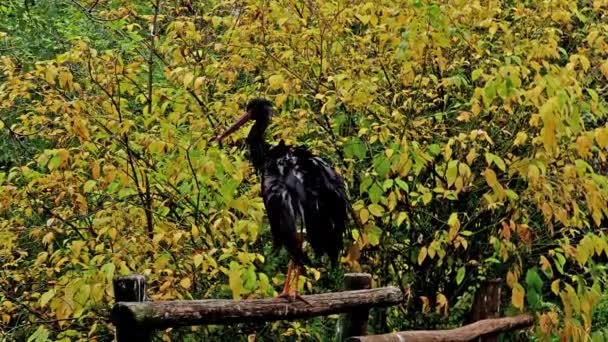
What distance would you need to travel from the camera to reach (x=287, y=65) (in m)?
5.62

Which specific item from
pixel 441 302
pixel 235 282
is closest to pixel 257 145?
pixel 235 282

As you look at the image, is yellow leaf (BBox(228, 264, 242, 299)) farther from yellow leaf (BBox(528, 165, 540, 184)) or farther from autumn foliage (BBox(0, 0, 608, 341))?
yellow leaf (BBox(528, 165, 540, 184))

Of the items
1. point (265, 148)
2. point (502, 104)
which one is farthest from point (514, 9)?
point (265, 148)

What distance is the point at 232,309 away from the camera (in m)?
3.47

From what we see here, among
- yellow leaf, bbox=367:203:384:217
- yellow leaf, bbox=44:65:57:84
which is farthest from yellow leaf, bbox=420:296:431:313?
yellow leaf, bbox=44:65:57:84

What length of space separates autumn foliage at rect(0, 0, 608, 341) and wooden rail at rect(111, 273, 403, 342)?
18.3 inches

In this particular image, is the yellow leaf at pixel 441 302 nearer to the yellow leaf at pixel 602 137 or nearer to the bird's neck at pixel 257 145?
the yellow leaf at pixel 602 137

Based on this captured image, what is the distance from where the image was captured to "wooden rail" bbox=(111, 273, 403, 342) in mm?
3082

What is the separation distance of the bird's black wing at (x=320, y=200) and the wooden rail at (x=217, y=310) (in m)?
0.29

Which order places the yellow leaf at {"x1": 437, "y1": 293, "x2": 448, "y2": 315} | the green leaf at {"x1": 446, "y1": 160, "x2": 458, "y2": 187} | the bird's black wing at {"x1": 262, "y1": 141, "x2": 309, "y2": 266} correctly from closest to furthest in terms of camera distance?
the bird's black wing at {"x1": 262, "y1": 141, "x2": 309, "y2": 266} → the green leaf at {"x1": 446, "y1": 160, "x2": 458, "y2": 187} → the yellow leaf at {"x1": 437, "y1": 293, "x2": 448, "y2": 315}

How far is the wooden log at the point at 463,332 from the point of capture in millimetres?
4471

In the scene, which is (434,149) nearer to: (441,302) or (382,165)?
(382,165)

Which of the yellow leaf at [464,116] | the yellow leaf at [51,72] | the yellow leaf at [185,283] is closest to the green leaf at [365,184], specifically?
the yellow leaf at [464,116]

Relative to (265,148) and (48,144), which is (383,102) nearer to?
(265,148)
